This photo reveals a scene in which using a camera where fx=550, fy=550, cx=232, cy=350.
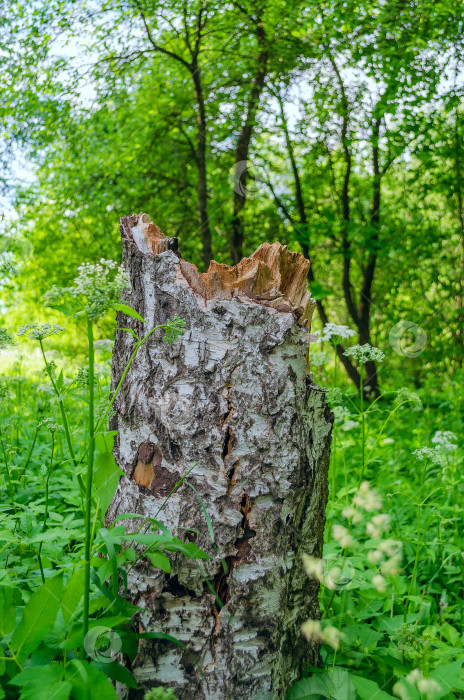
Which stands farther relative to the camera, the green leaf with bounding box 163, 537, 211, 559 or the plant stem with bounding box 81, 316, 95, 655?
the green leaf with bounding box 163, 537, 211, 559

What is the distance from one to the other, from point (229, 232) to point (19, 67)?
329cm

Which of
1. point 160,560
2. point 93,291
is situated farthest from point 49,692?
point 93,291

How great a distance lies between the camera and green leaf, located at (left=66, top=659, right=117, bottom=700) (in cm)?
109

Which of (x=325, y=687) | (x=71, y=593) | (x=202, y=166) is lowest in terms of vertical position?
(x=325, y=687)

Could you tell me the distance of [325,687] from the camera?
59.5 inches

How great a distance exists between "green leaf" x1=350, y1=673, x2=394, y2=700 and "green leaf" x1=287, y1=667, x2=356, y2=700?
0.03 meters

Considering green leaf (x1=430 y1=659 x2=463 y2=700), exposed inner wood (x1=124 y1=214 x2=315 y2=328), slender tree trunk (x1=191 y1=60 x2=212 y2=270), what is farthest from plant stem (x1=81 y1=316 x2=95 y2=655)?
slender tree trunk (x1=191 y1=60 x2=212 y2=270)

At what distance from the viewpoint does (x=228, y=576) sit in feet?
4.84

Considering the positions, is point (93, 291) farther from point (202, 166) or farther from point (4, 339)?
point (202, 166)

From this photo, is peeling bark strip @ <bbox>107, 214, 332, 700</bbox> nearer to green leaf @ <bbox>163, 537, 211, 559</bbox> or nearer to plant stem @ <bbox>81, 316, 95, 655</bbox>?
green leaf @ <bbox>163, 537, 211, 559</bbox>

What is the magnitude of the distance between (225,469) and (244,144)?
22.0 feet

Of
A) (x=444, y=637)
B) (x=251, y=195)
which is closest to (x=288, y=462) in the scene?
(x=444, y=637)

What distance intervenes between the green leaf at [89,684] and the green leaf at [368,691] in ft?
2.19

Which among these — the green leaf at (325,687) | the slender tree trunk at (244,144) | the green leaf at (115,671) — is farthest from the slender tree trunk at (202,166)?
the green leaf at (115,671)
